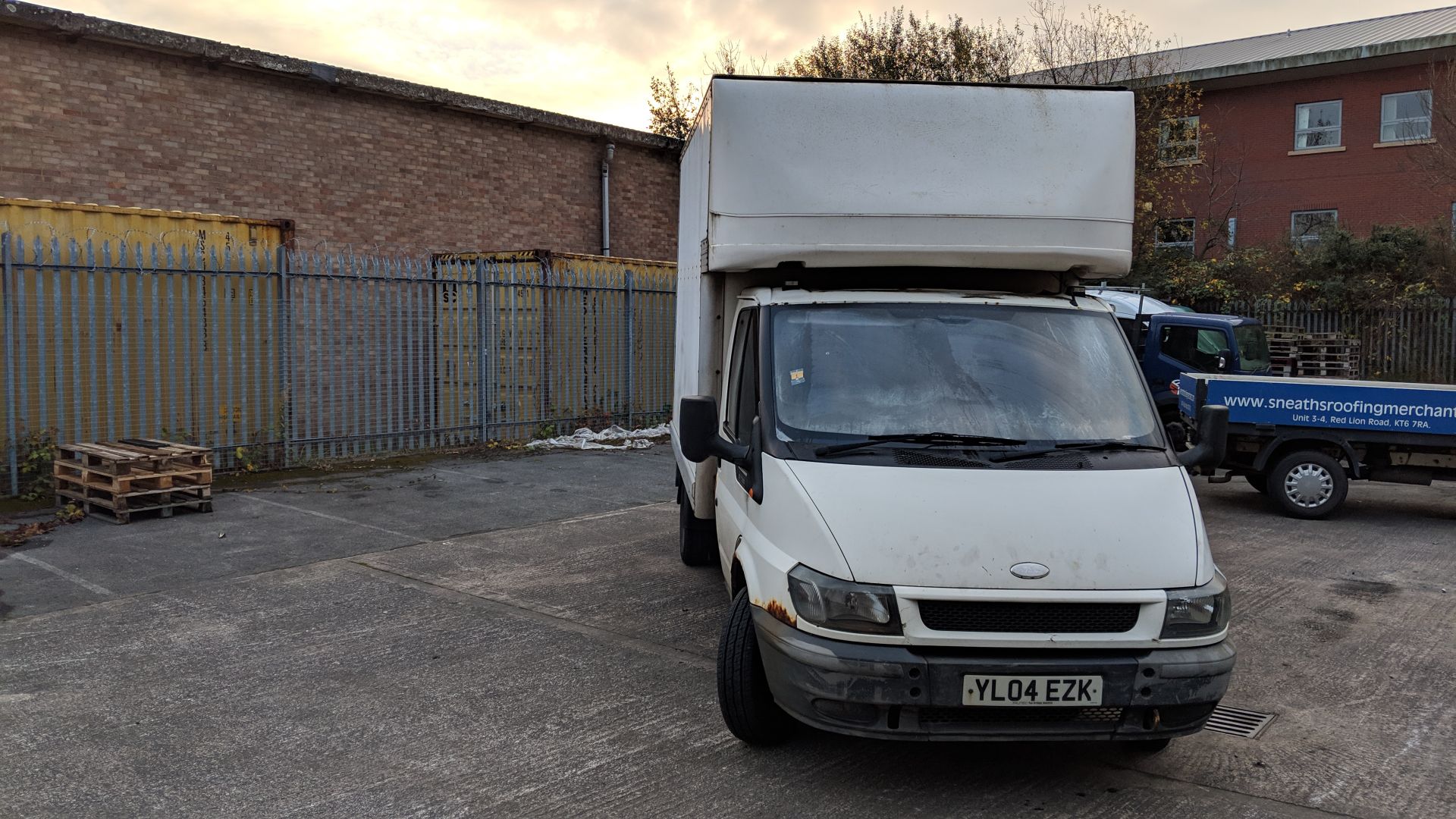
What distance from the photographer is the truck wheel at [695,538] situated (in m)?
7.54

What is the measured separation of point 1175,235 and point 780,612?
30213 mm

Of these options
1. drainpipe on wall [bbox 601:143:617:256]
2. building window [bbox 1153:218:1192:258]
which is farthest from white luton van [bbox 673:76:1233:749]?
building window [bbox 1153:218:1192:258]

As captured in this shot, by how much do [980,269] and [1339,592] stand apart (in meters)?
3.82

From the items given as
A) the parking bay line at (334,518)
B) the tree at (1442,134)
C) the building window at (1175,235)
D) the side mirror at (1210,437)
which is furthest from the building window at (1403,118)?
the parking bay line at (334,518)

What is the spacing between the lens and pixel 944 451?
4441 millimetres

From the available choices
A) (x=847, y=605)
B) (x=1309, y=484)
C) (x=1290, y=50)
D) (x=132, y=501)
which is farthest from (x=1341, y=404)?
(x=1290, y=50)

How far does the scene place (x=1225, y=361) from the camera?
14.1m

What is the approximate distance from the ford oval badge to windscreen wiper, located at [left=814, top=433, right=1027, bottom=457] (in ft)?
2.53

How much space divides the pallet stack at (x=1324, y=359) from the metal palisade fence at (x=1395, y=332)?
142 cm

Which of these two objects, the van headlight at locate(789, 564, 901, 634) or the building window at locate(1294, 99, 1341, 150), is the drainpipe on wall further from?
the building window at locate(1294, 99, 1341, 150)

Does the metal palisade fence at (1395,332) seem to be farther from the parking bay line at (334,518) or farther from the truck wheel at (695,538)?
the parking bay line at (334,518)

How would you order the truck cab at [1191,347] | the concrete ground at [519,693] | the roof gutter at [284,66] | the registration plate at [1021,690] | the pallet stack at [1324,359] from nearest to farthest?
1. the registration plate at [1021,690]
2. the concrete ground at [519,693]
3. the roof gutter at [284,66]
4. the truck cab at [1191,347]
5. the pallet stack at [1324,359]

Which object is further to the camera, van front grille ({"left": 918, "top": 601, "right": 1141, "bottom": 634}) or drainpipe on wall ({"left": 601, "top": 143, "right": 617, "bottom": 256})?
drainpipe on wall ({"left": 601, "top": 143, "right": 617, "bottom": 256})

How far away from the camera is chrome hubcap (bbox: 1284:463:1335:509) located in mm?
10336
